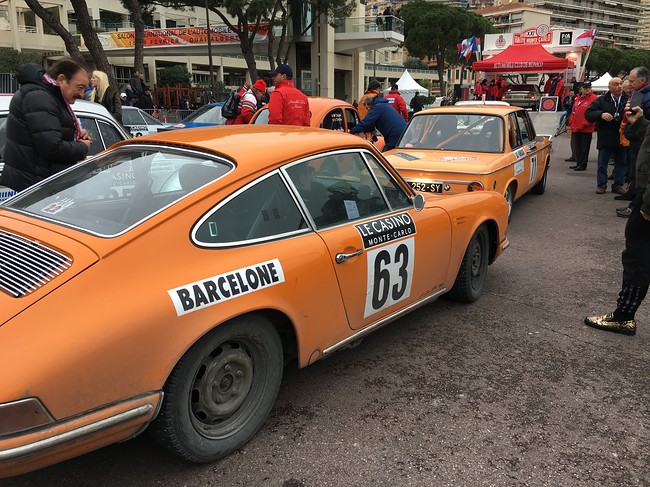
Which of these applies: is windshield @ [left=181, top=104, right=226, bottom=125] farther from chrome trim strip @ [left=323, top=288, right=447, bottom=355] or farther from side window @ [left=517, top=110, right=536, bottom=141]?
chrome trim strip @ [left=323, top=288, right=447, bottom=355]

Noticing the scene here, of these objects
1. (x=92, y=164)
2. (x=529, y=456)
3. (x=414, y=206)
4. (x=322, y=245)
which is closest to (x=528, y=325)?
(x=414, y=206)

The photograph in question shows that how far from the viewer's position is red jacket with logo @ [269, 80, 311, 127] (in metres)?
6.89

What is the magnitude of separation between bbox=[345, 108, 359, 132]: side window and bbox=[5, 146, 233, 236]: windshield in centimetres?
595

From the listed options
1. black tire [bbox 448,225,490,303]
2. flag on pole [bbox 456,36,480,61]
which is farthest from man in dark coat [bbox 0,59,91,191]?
flag on pole [bbox 456,36,480,61]

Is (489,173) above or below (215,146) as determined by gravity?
below

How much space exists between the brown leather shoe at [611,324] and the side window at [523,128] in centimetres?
392

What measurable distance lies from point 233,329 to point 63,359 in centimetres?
70

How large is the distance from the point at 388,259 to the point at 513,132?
4676mm

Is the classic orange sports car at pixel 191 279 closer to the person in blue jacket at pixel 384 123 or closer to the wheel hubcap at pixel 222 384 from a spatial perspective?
the wheel hubcap at pixel 222 384

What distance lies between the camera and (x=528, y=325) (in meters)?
4.03

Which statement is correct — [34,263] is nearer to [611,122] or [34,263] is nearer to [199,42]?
[611,122]

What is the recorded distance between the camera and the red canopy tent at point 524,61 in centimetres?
2061

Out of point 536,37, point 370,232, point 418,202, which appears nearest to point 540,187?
point 418,202

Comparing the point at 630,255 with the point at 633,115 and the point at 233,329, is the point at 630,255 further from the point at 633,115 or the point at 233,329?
the point at 233,329
